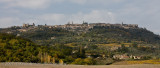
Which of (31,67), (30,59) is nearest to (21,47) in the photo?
(30,59)

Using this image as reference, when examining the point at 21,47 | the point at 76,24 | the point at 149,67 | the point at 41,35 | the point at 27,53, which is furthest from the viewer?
the point at 76,24

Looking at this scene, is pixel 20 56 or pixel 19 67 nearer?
pixel 19 67

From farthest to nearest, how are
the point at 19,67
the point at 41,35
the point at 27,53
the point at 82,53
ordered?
the point at 41,35, the point at 82,53, the point at 27,53, the point at 19,67

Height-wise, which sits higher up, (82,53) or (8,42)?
(8,42)

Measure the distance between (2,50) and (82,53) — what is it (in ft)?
77.4

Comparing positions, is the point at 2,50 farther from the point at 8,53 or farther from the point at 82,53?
the point at 82,53

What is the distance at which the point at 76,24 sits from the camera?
186 meters

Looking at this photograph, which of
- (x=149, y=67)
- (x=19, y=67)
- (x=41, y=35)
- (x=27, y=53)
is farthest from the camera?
(x=41, y=35)

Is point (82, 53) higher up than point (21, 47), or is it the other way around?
point (21, 47)

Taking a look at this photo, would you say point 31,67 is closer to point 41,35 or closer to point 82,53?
point 82,53

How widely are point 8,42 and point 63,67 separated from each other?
1778 centimetres

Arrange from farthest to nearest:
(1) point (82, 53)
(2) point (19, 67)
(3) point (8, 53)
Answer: (1) point (82, 53) → (3) point (8, 53) → (2) point (19, 67)

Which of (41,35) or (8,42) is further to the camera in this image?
(41,35)

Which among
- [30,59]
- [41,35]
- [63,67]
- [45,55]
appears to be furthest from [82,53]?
[41,35]
